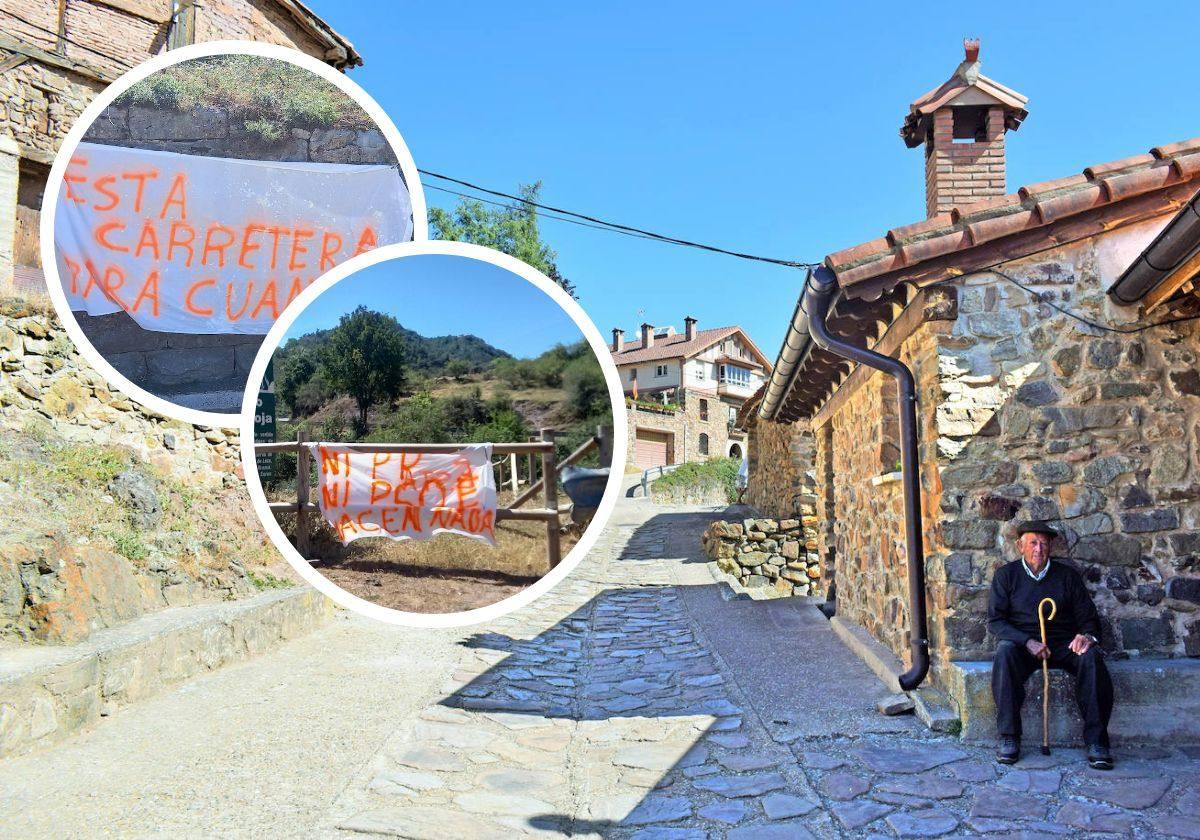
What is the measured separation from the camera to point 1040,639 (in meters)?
4.61

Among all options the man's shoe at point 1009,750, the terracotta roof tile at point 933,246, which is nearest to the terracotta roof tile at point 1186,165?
the terracotta roof tile at point 933,246

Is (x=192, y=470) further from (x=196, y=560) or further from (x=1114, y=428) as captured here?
(x=1114, y=428)

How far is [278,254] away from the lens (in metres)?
1.14

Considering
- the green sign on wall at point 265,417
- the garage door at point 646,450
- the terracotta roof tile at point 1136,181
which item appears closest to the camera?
the green sign on wall at point 265,417

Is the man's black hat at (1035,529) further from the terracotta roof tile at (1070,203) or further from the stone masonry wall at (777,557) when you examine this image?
the stone masonry wall at (777,557)

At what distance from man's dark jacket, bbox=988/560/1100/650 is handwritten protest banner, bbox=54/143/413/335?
14.9 ft

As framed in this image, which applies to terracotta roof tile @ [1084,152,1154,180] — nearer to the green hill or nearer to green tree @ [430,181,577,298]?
green tree @ [430,181,577,298]

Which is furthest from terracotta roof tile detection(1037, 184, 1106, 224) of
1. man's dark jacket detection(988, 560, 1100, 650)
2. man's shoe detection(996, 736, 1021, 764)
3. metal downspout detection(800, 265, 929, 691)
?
man's shoe detection(996, 736, 1021, 764)

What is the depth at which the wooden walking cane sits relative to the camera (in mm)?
4480

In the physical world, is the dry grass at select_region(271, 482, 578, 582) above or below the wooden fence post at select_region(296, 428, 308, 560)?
below

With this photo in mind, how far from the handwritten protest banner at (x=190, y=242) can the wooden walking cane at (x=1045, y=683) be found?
4528 mm

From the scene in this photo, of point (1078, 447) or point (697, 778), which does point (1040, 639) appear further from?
point (697, 778)

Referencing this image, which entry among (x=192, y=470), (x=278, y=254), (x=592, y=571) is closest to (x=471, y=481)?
(x=278, y=254)

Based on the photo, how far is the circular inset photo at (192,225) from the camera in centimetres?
114
